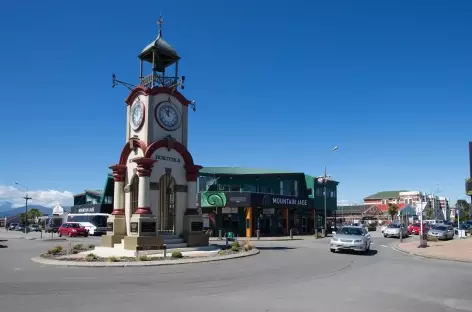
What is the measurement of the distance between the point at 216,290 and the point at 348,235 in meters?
13.3

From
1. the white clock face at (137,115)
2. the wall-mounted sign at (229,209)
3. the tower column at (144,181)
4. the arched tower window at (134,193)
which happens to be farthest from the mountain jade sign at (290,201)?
the tower column at (144,181)

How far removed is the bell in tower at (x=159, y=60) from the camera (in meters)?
25.2

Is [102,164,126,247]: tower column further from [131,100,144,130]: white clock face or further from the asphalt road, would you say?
the asphalt road

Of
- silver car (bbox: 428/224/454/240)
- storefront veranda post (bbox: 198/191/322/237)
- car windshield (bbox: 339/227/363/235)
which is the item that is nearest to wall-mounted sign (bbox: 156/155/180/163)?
car windshield (bbox: 339/227/363/235)

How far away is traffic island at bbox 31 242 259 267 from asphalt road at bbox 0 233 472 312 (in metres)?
0.93

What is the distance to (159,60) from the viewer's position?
26078 millimetres

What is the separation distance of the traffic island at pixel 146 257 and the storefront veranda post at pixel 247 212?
20658mm

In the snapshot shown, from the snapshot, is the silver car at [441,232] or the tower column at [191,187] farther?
the silver car at [441,232]

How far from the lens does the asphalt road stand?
945 centimetres

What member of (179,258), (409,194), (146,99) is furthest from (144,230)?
(409,194)

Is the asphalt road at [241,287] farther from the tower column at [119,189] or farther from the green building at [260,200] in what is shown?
the green building at [260,200]

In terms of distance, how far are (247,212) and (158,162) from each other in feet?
76.9

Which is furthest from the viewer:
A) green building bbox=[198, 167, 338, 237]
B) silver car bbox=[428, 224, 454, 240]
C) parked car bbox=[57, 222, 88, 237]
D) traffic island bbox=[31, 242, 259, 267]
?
parked car bbox=[57, 222, 88, 237]

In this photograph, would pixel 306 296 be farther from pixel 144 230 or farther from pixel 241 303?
pixel 144 230
